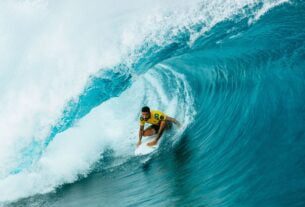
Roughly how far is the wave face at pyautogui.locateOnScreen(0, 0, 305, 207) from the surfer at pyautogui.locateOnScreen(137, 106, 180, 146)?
35cm

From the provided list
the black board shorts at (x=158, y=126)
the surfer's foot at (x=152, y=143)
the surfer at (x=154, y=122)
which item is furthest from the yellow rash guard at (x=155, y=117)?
the surfer's foot at (x=152, y=143)

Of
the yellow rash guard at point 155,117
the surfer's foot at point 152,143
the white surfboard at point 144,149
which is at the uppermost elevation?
the yellow rash guard at point 155,117

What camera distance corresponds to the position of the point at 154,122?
1262 cm

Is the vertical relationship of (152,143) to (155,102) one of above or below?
below

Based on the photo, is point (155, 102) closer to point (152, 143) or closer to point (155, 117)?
point (155, 117)

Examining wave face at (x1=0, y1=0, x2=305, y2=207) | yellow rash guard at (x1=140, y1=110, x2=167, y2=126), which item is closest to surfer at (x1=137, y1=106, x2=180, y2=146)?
yellow rash guard at (x1=140, y1=110, x2=167, y2=126)

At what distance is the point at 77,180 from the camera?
12422 millimetres

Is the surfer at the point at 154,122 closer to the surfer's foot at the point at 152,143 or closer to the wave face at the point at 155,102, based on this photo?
the surfer's foot at the point at 152,143

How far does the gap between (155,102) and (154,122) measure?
269cm

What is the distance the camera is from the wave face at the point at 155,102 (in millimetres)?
9758

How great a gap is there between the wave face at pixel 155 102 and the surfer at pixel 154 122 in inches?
13.7

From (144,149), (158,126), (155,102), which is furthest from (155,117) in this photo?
(155,102)

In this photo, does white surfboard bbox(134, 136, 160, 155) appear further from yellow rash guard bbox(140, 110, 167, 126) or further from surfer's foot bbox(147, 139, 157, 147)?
yellow rash guard bbox(140, 110, 167, 126)

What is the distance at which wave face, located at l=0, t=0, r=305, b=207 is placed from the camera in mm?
9758
